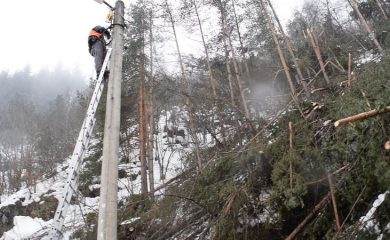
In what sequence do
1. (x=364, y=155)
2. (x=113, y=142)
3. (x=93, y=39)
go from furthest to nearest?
(x=93, y=39)
(x=364, y=155)
(x=113, y=142)

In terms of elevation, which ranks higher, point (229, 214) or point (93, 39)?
point (93, 39)

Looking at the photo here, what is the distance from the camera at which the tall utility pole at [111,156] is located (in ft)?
9.33

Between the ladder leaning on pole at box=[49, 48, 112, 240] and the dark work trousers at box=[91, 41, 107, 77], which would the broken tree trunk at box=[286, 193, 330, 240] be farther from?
the dark work trousers at box=[91, 41, 107, 77]

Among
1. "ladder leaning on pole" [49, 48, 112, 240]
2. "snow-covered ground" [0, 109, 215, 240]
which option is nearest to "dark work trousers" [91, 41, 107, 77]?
"ladder leaning on pole" [49, 48, 112, 240]

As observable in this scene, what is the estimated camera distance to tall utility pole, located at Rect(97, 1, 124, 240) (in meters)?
2.84

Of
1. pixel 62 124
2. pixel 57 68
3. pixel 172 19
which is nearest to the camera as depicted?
pixel 172 19

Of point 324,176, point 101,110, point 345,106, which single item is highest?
point 101,110

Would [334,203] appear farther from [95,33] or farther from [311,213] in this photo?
[95,33]

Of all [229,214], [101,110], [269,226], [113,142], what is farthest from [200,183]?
[101,110]

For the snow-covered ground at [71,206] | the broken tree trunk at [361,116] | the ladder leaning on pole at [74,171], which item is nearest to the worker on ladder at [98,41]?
the ladder leaning on pole at [74,171]

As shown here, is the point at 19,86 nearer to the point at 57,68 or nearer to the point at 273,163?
the point at 57,68

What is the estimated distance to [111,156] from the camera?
313 cm

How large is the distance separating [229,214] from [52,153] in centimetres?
2798

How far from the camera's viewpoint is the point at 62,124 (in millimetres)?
43562
